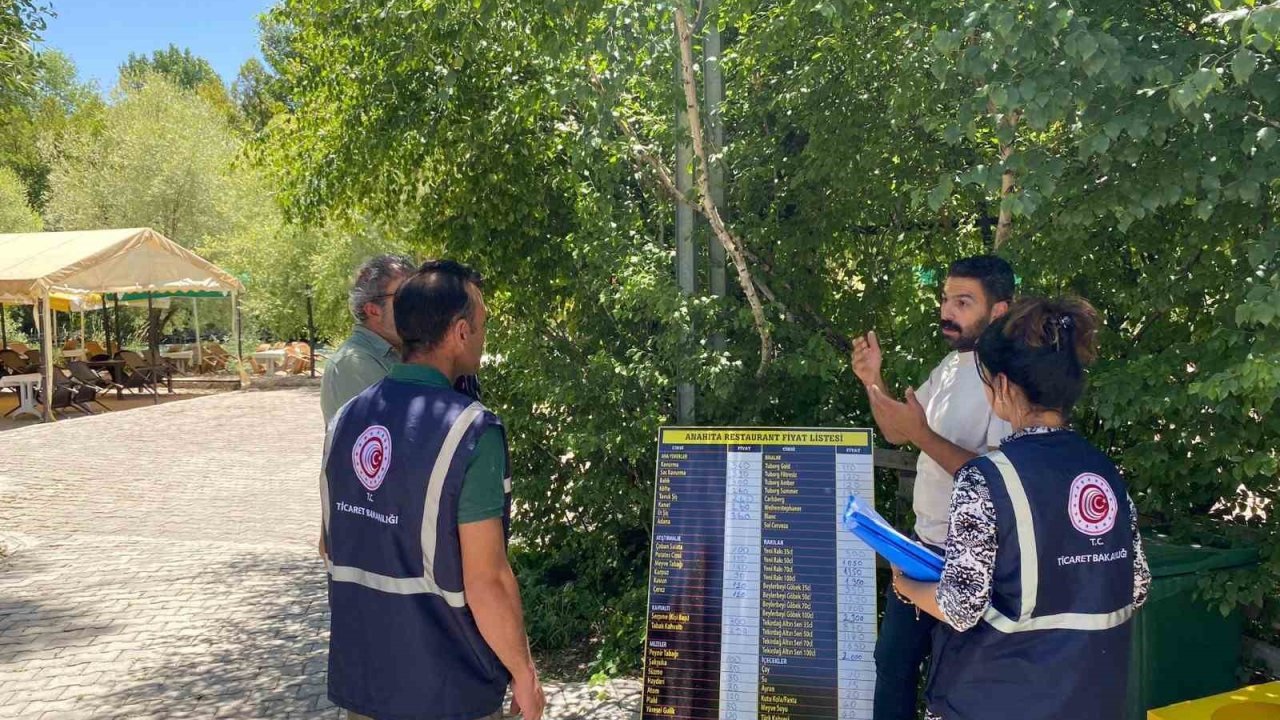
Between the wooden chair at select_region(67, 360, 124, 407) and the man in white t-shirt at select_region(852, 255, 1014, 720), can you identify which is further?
the wooden chair at select_region(67, 360, 124, 407)

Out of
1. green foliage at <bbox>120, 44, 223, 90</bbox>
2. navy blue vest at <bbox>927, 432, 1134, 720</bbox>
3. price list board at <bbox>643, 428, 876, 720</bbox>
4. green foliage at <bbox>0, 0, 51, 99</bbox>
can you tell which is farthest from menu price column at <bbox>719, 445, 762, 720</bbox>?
green foliage at <bbox>120, 44, 223, 90</bbox>

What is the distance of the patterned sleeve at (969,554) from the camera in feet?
7.16

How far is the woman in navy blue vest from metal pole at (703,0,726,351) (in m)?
2.48

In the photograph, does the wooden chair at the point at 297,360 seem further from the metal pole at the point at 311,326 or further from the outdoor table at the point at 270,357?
the metal pole at the point at 311,326

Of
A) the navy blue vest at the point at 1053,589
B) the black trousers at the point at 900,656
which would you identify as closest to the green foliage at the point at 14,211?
the black trousers at the point at 900,656

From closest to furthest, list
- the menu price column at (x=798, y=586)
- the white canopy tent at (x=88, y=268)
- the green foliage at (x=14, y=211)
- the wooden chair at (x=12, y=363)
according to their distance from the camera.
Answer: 1. the menu price column at (x=798, y=586)
2. the white canopy tent at (x=88, y=268)
3. the wooden chair at (x=12, y=363)
4. the green foliage at (x=14, y=211)

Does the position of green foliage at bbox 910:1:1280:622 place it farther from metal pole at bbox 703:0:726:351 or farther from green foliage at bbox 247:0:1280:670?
metal pole at bbox 703:0:726:351

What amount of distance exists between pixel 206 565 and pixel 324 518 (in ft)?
18.6

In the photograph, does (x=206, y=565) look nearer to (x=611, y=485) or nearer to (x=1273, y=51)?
(x=611, y=485)

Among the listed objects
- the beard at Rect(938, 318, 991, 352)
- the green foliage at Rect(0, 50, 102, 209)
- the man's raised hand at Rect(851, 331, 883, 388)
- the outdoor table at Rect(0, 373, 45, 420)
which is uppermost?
the green foliage at Rect(0, 50, 102, 209)

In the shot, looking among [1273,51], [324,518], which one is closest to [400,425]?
[324,518]

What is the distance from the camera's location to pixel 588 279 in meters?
5.39

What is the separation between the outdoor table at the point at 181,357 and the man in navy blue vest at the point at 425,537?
2479 centimetres

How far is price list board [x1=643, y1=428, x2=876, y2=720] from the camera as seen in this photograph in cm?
368
